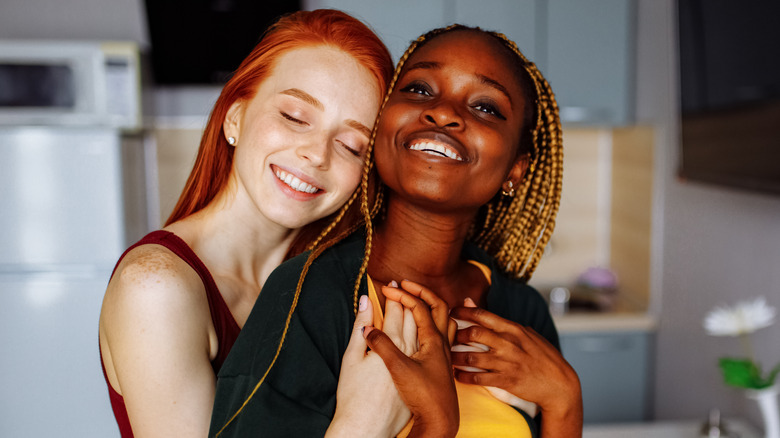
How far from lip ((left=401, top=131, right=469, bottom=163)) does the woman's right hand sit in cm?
18

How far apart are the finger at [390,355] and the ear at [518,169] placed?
1.16 feet

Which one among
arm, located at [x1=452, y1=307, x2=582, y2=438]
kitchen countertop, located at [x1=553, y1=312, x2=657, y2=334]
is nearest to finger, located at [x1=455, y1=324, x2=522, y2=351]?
arm, located at [x1=452, y1=307, x2=582, y2=438]

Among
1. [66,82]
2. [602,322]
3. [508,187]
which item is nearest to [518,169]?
[508,187]

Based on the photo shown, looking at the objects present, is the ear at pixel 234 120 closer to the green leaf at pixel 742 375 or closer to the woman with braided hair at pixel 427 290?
the woman with braided hair at pixel 427 290

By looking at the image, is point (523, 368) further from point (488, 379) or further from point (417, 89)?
point (417, 89)

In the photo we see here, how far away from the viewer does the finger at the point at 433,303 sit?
83cm

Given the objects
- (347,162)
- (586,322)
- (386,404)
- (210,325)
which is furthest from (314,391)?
(586,322)

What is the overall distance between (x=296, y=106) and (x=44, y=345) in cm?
215

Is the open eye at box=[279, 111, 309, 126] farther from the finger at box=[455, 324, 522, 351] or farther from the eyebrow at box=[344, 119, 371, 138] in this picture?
the finger at box=[455, 324, 522, 351]

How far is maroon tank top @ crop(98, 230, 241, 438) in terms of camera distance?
3.12ft

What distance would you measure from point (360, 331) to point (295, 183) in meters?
0.29

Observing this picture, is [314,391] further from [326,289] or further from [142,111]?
[142,111]

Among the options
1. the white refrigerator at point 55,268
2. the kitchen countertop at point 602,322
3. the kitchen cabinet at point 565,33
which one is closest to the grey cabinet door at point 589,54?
the kitchen cabinet at point 565,33

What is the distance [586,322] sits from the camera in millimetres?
2648
